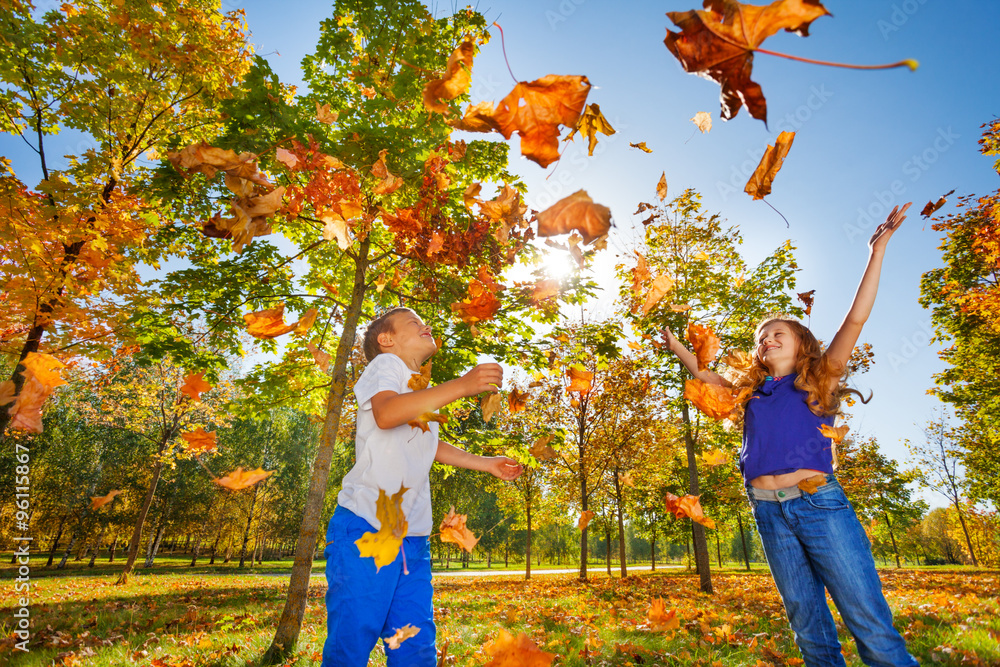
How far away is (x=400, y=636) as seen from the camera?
188 centimetres

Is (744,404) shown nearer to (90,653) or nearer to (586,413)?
(90,653)

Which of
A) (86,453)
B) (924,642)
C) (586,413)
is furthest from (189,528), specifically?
(924,642)

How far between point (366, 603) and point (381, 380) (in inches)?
37.8

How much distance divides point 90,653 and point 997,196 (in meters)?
18.8

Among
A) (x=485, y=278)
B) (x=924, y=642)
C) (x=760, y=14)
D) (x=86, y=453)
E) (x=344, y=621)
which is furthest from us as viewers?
(x=86, y=453)

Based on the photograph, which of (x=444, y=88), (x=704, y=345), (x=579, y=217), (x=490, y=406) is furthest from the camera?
(x=704, y=345)

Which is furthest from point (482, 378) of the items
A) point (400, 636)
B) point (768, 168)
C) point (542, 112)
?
point (768, 168)

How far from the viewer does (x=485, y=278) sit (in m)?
6.01

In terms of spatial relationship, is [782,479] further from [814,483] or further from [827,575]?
[827,575]

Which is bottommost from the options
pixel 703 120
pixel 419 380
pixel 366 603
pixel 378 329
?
pixel 366 603

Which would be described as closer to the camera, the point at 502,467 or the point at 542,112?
the point at 542,112

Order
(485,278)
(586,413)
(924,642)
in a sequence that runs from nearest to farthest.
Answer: (924,642) → (485,278) → (586,413)

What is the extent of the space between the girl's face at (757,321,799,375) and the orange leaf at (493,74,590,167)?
5.51ft

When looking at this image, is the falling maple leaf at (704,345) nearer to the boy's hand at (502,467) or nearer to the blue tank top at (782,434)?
the blue tank top at (782,434)
